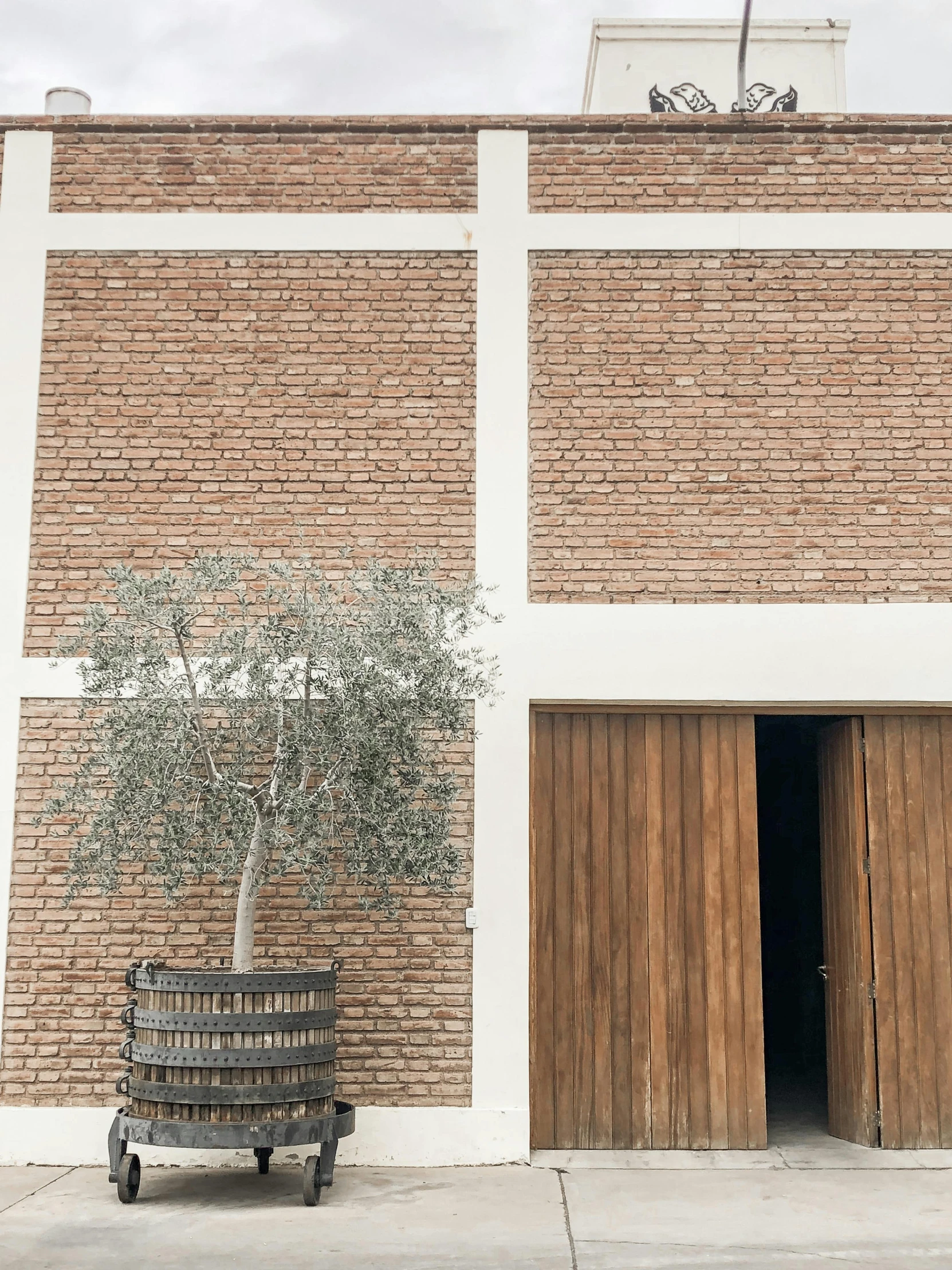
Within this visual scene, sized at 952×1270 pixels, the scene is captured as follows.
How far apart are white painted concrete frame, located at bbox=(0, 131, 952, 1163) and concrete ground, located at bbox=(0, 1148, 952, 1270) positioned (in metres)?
0.44

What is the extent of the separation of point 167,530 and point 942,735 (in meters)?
5.07

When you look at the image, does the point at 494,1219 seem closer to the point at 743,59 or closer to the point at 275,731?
the point at 275,731

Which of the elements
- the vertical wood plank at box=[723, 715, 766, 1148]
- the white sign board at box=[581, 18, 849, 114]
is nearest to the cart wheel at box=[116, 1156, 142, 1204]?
the vertical wood plank at box=[723, 715, 766, 1148]

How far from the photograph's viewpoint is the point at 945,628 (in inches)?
295

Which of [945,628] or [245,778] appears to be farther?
[945,628]

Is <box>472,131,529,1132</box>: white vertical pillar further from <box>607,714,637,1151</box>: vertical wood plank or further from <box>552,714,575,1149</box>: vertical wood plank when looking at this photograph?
<box>607,714,637,1151</box>: vertical wood plank

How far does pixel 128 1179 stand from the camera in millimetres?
6082

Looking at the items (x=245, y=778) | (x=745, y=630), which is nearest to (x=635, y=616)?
(x=745, y=630)

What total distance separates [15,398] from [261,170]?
86.9 inches

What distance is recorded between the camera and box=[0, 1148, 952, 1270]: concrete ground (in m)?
5.25

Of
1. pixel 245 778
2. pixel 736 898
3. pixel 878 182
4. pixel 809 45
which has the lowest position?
pixel 736 898

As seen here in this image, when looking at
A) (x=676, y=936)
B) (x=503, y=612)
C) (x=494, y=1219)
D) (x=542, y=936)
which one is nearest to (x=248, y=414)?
(x=503, y=612)

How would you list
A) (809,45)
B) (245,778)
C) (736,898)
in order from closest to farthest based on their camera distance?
(245,778) → (736,898) → (809,45)

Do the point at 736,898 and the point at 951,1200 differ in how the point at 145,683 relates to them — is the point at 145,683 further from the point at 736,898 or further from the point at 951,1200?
the point at 951,1200
